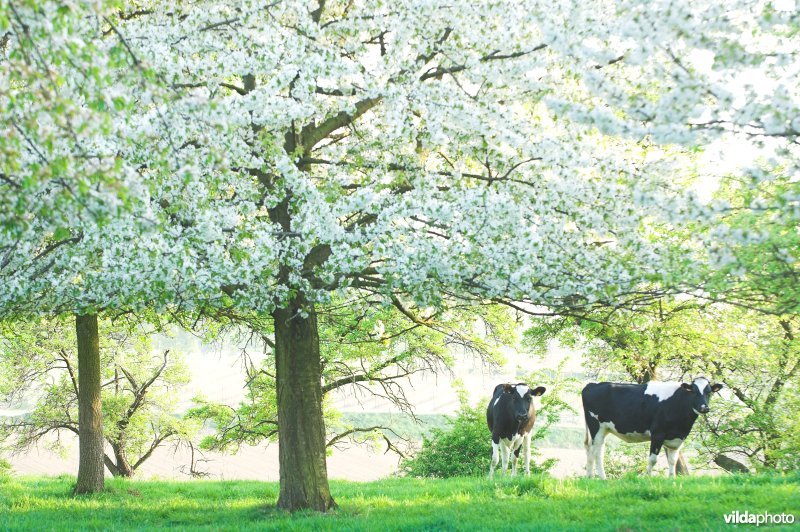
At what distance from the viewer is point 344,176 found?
12.7 metres

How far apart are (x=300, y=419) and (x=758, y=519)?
791 centimetres

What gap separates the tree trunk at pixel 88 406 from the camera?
743 inches

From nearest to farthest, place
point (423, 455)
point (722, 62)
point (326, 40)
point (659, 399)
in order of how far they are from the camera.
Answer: point (722, 62) → point (326, 40) → point (659, 399) → point (423, 455)

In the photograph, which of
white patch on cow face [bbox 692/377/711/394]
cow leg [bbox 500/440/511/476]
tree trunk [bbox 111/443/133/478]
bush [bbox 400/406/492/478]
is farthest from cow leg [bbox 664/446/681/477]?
tree trunk [bbox 111/443/133/478]

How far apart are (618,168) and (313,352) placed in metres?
6.66

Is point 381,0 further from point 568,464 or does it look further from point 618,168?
point 568,464

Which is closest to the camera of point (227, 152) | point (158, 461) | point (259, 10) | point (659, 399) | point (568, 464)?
point (227, 152)

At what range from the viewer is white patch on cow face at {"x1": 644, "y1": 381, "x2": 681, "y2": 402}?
17.9m

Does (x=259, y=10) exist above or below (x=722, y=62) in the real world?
above

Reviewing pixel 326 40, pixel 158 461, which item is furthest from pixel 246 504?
pixel 158 461

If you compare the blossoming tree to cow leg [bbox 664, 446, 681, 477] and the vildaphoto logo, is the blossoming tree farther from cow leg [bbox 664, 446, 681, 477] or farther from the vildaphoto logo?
cow leg [bbox 664, 446, 681, 477]

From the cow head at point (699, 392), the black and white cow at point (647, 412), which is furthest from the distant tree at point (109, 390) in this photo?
the cow head at point (699, 392)

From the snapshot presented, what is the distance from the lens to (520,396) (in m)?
19.4

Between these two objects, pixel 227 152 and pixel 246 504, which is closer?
pixel 227 152
